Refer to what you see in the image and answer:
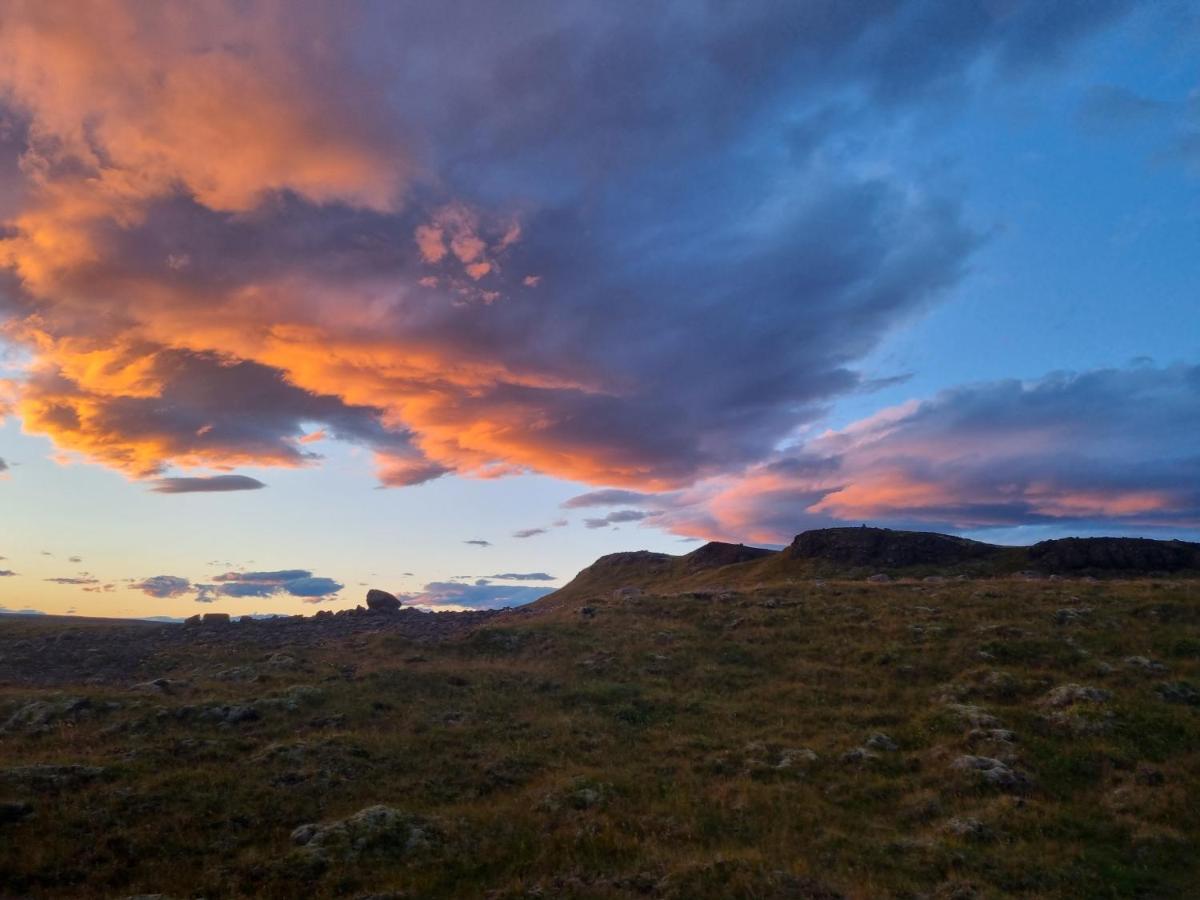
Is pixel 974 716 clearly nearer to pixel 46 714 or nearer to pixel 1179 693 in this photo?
pixel 1179 693

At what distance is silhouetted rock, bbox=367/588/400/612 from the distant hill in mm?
23309

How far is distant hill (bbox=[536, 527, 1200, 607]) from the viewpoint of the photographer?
211 ft

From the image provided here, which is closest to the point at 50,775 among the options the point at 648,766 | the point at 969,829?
the point at 648,766

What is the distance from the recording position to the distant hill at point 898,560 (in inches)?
2537

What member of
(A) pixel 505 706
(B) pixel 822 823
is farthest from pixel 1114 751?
(A) pixel 505 706

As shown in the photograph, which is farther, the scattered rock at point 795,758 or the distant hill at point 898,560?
the distant hill at point 898,560

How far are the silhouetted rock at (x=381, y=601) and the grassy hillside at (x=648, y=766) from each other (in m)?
34.1

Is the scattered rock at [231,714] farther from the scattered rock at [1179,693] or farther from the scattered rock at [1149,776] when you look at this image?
the scattered rock at [1179,693]

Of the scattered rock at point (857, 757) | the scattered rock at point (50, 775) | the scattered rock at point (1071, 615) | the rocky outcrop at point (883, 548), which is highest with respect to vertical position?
the rocky outcrop at point (883, 548)

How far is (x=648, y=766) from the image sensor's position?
2417cm

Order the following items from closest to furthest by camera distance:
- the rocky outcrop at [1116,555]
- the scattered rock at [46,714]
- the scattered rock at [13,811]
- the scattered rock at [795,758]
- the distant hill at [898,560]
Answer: the scattered rock at [13,811], the scattered rock at [795,758], the scattered rock at [46,714], the rocky outcrop at [1116,555], the distant hill at [898,560]

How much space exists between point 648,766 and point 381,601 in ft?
195

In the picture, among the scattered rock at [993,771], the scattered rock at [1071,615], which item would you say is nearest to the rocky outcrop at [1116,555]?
the scattered rock at [1071,615]

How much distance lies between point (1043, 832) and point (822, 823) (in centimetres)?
594
